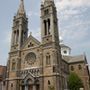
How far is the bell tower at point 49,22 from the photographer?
5028cm

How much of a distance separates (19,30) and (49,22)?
9.14 metres

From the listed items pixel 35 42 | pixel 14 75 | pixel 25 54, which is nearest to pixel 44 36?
pixel 35 42

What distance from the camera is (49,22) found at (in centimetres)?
5316

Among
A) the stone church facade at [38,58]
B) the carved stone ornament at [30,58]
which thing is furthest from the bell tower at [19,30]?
the carved stone ornament at [30,58]

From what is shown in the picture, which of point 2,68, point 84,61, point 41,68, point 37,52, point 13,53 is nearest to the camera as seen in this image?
point 41,68

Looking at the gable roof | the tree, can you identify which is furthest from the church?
the tree

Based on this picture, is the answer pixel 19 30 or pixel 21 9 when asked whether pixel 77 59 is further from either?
pixel 21 9

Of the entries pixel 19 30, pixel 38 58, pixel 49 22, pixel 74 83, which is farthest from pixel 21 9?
pixel 74 83

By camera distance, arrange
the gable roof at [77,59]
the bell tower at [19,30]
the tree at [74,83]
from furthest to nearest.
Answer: the gable roof at [77,59] → the bell tower at [19,30] → the tree at [74,83]

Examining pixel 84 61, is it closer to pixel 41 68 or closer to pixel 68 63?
pixel 68 63

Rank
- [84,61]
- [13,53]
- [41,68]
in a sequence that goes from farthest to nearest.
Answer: [84,61]
[13,53]
[41,68]

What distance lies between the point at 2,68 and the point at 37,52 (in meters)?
20.4

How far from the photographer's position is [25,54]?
52594 millimetres

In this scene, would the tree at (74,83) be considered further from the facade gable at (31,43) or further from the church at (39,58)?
the facade gable at (31,43)
